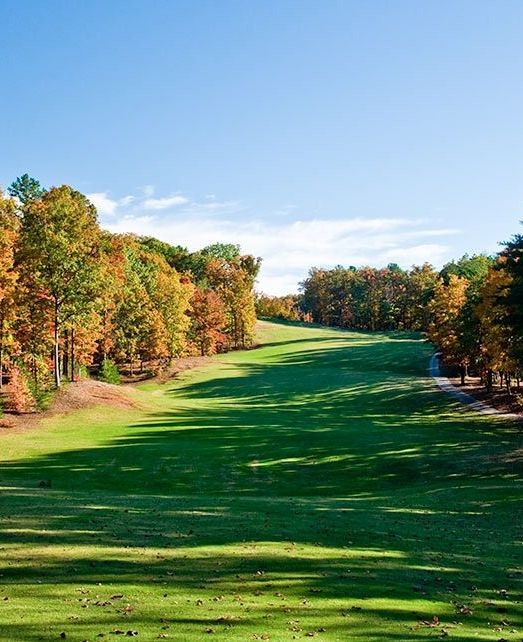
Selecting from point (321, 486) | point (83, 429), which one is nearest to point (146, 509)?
point (321, 486)

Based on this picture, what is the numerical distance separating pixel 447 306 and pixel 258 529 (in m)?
56.0

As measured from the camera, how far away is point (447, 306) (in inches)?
2680

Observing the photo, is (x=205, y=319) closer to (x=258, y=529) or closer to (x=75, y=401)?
(x=75, y=401)

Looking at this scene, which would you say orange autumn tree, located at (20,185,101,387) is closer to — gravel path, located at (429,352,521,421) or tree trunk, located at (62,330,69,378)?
tree trunk, located at (62,330,69,378)

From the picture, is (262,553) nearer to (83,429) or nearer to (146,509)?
(146,509)

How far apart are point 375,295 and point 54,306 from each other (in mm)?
128327

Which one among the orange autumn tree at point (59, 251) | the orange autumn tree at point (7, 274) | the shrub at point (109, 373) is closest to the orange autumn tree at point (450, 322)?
the shrub at point (109, 373)

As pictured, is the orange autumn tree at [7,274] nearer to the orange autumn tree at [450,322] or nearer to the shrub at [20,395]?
the shrub at [20,395]

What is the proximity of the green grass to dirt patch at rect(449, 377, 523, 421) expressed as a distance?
656 centimetres

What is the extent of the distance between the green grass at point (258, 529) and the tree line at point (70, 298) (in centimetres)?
973

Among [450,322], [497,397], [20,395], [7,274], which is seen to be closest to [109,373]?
[20,395]

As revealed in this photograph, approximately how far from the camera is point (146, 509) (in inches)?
728

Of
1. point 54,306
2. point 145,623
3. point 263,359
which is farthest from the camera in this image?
point 263,359

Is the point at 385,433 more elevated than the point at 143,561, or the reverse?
the point at 143,561
